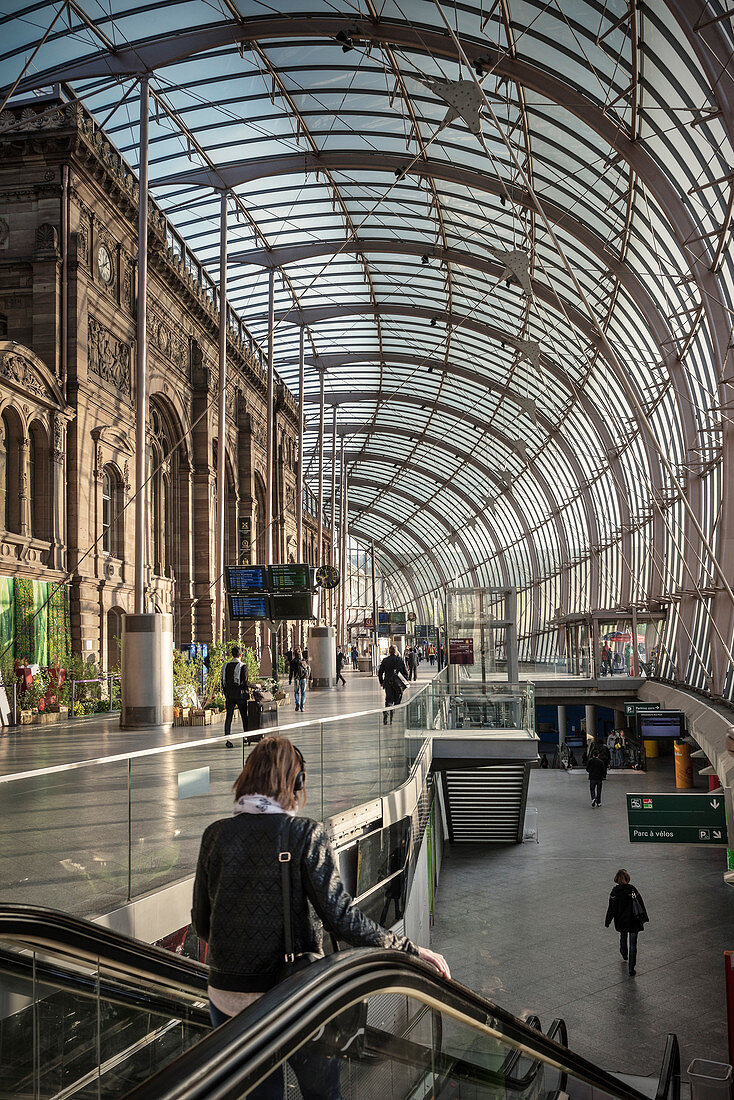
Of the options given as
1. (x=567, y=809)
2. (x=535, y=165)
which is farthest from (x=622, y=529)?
(x=535, y=165)

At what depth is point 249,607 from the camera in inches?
1032

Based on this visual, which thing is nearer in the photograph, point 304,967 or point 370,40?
point 304,967

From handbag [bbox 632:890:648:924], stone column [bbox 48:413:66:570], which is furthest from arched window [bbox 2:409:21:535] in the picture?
handbag [bbox 632:890:648:924]

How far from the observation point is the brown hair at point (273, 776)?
10.0 ft

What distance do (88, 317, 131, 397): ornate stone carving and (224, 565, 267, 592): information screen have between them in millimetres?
6470

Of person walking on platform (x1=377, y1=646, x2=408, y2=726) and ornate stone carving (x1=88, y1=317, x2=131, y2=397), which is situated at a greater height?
ornate stone carving (x1=88, y1=317, x2=131, y2=397)

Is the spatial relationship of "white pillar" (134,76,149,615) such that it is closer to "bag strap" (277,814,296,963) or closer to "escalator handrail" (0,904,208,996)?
"escalator handrail" (0,904,208,996)

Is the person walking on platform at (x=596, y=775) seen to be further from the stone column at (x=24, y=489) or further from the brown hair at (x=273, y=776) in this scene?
the brown hair at (x=273, y=776)

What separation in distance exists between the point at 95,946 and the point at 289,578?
22495 millimetres

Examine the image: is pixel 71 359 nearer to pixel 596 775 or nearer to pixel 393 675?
pixel 393 675

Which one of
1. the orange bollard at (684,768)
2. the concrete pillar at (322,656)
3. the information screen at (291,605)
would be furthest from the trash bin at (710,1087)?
the concrete pillar at (322,656)

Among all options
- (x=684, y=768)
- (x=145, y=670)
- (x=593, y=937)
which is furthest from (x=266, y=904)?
(x=684, y=768)

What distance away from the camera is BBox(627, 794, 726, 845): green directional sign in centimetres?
1517

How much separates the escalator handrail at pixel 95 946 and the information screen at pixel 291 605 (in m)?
21.8
